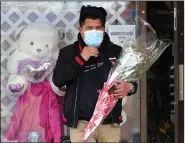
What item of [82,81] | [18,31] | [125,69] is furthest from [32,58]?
[125,69]

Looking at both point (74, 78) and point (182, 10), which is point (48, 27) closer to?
point (74, 78)

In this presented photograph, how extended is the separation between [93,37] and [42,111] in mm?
787

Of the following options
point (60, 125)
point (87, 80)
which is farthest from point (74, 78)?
point (60, 125)

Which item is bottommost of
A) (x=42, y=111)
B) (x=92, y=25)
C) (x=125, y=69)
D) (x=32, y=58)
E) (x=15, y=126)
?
(x=15, y=126)

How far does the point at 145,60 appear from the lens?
7.18 ft

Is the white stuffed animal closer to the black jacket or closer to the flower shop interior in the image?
the flower shop interior

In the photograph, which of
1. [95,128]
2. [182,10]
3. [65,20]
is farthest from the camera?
[65,20]

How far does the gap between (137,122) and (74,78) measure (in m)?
0.83

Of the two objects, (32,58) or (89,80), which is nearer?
(89,80)

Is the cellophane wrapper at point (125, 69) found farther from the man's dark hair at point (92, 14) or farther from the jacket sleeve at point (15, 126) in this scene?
the jacket sleeve at point (15, 126)

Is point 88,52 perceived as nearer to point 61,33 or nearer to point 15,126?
point 61,33

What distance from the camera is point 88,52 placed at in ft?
6.91

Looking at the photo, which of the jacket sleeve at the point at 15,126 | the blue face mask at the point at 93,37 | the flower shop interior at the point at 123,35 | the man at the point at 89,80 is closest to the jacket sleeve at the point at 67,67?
the man at the point at 89,80

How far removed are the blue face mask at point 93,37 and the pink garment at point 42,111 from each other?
2.17 ft
